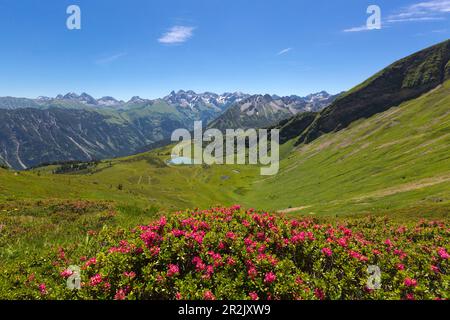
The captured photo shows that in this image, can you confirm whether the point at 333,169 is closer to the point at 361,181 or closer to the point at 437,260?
the point at 361,181

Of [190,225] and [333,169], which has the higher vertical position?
[190,225]

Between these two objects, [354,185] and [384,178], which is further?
[354,185]

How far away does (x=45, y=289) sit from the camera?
8.94 metres

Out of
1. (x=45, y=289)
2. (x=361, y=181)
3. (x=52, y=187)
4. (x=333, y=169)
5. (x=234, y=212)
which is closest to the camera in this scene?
(x=45, y=289)

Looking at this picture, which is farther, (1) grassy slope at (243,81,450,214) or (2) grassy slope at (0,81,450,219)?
(1) grassy slope at (243,81,450,214)

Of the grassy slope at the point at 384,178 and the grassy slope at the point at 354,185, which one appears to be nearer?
the grassy slope at the point at 354,185

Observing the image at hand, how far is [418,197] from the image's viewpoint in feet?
253

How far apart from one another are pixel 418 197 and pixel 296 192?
84826 millimetres

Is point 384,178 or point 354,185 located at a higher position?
point 384,178

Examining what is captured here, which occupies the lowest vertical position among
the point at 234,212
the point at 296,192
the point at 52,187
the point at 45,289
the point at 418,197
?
the point at 296,192
